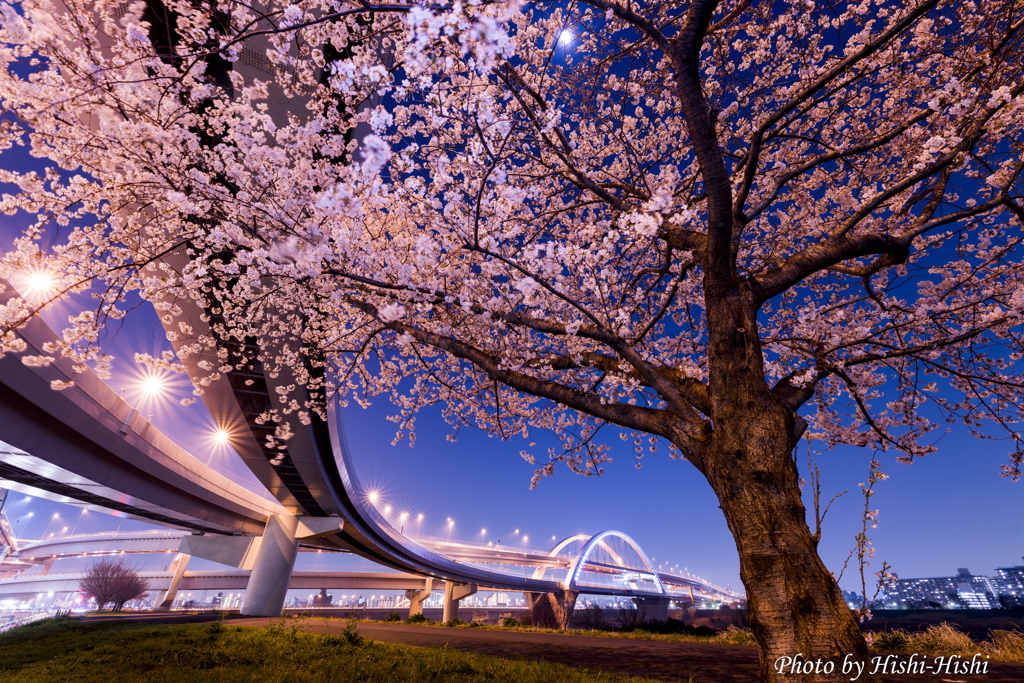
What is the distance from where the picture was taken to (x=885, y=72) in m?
6.31

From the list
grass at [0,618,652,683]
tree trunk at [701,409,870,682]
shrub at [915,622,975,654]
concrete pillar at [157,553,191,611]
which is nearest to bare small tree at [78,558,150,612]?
concrete pillar at [157,553,191,611]

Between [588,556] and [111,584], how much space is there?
56797 millimetres

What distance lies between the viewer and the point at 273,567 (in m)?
27.7

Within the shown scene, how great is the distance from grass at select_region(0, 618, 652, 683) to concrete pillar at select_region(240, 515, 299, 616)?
1949 cm

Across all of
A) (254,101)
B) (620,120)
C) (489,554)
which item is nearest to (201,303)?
(254,101)

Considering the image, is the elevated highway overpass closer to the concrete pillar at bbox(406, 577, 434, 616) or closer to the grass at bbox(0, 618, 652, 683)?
the grass at bbox(0, 618, 652, 683)

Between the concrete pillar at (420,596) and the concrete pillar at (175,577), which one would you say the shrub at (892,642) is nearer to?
the concrete pillar at (420,596)

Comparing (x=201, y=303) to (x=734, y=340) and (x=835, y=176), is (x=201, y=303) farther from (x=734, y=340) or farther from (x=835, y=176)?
(x=835, y=176)

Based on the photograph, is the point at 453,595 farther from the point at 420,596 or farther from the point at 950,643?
the point at 950,643

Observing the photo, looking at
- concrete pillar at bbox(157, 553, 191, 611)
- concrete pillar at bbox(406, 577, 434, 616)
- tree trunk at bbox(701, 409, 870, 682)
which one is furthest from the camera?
concrete pillar at bbox(406, 577, 434, 616)

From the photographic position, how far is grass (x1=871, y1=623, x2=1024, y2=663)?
7956 millimetres

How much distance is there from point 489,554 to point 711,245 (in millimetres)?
68848

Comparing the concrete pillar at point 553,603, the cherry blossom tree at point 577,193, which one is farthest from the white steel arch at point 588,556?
the cherry blossom tree at point 577,193

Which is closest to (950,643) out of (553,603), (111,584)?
(553,603)
